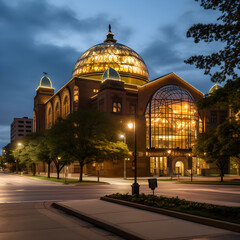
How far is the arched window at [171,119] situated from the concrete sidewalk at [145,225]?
55.0 meters

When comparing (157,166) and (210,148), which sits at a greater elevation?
(210,148)

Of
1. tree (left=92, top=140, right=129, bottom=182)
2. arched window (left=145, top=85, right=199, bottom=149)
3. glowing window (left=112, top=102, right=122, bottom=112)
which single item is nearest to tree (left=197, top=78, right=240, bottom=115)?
tree (left=92, top=140, right=129, bottom=182)

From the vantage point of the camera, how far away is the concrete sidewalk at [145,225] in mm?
9227

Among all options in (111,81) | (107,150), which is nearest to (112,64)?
(111,81)

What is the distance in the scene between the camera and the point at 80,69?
87.8 metres

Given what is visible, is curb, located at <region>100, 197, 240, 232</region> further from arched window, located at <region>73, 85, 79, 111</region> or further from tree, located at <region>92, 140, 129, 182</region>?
arched window, located at <region>73, 85, 79, 111</region>

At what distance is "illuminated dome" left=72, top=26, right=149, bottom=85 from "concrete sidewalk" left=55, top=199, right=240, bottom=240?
232 feet

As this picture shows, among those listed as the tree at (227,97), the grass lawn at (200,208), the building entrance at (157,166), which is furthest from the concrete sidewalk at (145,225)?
the building entrance at (157,166)

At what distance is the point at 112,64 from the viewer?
84.2 m

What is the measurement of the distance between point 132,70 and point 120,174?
33.5 meters

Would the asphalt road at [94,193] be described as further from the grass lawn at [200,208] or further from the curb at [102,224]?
the curb at [102,224]

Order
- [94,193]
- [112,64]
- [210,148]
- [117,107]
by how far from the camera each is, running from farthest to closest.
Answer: [112,64] < [117,107] < [210,148] < [94,193]

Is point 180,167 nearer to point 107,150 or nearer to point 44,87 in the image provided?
point 107,150

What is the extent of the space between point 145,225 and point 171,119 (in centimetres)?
6035
